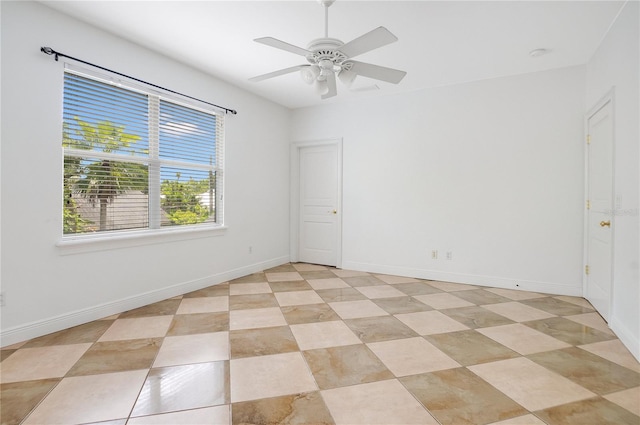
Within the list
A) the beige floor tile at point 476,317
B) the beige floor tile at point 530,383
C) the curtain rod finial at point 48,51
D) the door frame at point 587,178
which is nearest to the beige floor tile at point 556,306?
the door frame at point 587,178

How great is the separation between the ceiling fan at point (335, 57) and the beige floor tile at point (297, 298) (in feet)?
7.17

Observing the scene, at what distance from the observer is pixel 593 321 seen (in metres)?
2.98

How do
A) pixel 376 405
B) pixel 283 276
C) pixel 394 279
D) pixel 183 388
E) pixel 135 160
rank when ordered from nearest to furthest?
pixel 376 405 < pixel 183 388 < pixel 135 160 < pixel 394 279 < pixel 283 276

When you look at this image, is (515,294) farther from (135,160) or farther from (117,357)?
(135,160)

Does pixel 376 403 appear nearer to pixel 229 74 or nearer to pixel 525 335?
pixel 525 335

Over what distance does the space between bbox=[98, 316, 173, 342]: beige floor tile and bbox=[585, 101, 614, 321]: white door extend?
4018 millimetres

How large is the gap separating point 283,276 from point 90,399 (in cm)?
298

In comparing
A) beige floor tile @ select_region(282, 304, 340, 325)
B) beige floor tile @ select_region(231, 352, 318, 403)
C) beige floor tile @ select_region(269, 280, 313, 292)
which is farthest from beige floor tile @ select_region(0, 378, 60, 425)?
beige floor tile @ select_region(269, 280, 313, 292)

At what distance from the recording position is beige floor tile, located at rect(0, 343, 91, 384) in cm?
203

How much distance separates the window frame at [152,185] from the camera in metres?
2.84

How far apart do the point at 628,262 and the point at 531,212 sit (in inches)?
59.6

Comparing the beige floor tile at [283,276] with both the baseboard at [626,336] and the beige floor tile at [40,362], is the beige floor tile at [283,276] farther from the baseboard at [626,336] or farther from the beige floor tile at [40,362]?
the baseboard at [626,336]

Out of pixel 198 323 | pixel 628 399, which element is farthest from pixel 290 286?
pixel 628 399

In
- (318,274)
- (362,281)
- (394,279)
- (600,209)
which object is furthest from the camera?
(318,274)
